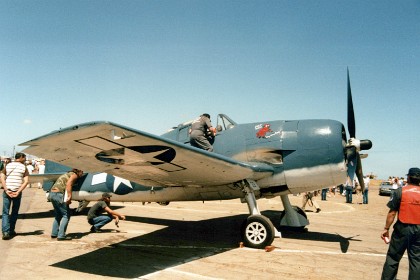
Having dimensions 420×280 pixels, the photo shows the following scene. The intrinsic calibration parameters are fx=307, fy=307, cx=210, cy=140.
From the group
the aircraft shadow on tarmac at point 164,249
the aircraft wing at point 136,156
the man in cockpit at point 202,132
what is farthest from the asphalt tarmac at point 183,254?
the man in cockpit at point 202,132

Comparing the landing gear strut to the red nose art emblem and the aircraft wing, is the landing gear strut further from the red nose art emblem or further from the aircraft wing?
the red nose art emblem

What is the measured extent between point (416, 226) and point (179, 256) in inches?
148

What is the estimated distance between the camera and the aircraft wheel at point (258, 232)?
6.16 m

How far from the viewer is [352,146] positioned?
664 cm

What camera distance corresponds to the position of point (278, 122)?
716 centimetres

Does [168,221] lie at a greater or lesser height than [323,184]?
lesser

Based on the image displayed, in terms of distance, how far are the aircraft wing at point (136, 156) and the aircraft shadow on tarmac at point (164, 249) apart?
4.43 feet

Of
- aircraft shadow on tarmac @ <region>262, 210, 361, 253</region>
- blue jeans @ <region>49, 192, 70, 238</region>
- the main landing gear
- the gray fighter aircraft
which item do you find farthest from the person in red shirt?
blue jeans @ <region>49, 192, 70, 238</region>

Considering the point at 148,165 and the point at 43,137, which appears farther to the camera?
the point at 148,165

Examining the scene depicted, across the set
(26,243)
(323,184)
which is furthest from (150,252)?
(323,184)

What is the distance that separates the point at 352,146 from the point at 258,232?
275cm

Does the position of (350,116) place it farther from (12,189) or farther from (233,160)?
(12,189)

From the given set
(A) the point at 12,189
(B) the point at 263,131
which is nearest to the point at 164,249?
(B) the point at 263,131

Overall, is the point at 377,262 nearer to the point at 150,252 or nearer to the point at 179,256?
the point at 179,256
